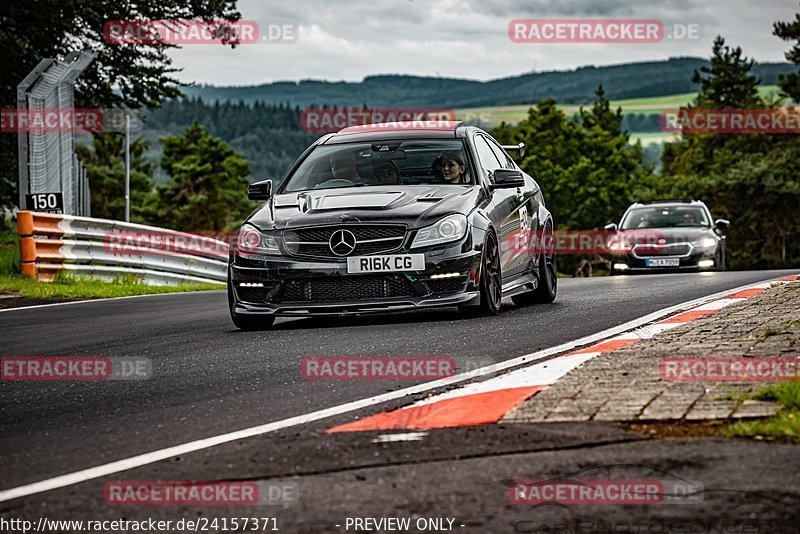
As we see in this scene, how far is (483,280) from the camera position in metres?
10.5

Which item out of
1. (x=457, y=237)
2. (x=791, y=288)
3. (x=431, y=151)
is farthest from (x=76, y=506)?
(x=791, y=288)

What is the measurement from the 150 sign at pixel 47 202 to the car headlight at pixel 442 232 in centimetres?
1094

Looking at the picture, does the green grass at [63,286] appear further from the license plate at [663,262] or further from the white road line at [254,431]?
the white road line at [254,431]

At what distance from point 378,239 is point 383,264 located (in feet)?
0.65

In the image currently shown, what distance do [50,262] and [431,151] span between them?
352 inches

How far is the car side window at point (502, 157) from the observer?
12.5 metres

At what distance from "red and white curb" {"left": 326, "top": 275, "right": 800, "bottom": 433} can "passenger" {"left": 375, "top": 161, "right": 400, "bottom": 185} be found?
11.4ft

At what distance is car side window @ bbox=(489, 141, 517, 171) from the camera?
12545mm

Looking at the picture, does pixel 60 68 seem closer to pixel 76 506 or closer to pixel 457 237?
pixel 457 237
